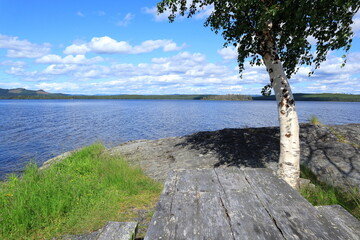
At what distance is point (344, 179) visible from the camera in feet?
27.7

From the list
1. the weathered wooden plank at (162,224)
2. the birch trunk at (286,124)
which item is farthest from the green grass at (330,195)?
the weathered wooden plank at (162,224)

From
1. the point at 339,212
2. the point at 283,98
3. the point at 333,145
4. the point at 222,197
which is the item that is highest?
the point at 283,98

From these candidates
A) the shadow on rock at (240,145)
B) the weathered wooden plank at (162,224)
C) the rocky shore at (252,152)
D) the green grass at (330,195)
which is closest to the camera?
the weathered wooden plank at (162,224)

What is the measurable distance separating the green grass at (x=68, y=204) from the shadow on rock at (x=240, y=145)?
14.2 ft

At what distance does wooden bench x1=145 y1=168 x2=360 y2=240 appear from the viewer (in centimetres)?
257

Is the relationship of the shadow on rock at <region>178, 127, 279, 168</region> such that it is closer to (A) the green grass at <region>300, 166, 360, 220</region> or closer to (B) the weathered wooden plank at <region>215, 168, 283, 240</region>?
(A) the green grass at <region>300, 166, 360, 220</region>

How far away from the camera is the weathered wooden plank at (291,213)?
102 inches

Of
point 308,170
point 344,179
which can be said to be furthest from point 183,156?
point 344,179

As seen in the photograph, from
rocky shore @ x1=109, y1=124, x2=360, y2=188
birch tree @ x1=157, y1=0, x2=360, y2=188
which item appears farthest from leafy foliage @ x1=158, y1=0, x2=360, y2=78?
rocky shore @ x1=109, y1=124, x2=360, y2=188

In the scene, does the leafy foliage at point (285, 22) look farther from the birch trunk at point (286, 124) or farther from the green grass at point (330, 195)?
the green grass at point (330, 195)

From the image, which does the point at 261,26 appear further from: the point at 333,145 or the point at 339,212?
the point at 333,145

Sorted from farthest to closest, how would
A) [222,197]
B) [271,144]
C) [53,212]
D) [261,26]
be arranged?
[271,144] < [261,26] < [53,212] < [222,197]

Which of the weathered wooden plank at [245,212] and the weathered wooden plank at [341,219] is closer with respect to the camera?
the weathered wooden plank at [245,212]

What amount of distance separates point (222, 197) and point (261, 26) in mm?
5670
